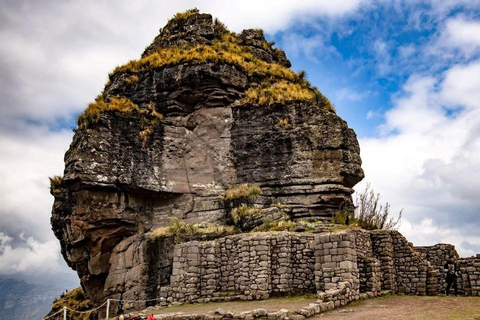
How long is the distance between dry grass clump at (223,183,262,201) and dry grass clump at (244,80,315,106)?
5.02 metres

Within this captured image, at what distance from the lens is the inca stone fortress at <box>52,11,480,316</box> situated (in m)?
19.4

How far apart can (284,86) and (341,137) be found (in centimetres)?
543

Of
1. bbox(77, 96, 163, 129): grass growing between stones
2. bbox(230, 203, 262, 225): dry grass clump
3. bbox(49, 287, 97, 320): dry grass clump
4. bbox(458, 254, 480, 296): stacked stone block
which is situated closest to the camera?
bbox(458, 254, 480, 296): stacked stone block

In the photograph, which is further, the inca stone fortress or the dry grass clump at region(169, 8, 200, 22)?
the dry grass clump at region(169, 8, 200, 22)

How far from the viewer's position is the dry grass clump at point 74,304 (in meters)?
29.6

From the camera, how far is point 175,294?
20.0 m

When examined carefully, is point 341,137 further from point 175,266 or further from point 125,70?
point 125,70

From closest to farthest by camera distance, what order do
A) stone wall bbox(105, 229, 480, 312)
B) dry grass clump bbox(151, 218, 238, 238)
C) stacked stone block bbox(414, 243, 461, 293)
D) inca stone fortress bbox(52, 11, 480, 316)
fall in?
1. stone wall bbox(105, 229, 480, 312)
2. inca stone fortress bbox(52, 11, 480, 316)
3. stacked stone block bbox(414, 243, 461, 293)
4. dry grass clump bbox(151, 218, 238, 238)

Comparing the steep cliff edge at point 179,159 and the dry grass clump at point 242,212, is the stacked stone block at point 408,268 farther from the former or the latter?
the dry grass clump at point 242,212

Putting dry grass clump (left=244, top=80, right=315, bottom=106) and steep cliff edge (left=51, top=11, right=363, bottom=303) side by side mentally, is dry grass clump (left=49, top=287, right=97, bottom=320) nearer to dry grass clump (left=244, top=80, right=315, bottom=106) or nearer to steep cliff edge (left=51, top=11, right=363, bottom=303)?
steep cliff edge (left=51, top=11, right=363, bottom=303)

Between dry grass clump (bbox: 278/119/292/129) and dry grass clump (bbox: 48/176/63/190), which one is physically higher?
dry grass clump (bbox: 278/119/292/129)

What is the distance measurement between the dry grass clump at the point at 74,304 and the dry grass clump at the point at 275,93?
642 inches

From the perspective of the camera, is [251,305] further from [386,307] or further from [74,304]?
[74,304]

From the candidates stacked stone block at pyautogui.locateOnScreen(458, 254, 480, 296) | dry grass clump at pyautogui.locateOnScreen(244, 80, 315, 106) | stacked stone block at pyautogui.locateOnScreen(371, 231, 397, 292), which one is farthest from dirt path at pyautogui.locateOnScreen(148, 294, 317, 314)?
dry grass clump at pyautogui.locateOnScreen(244, 80, 315, 106)
